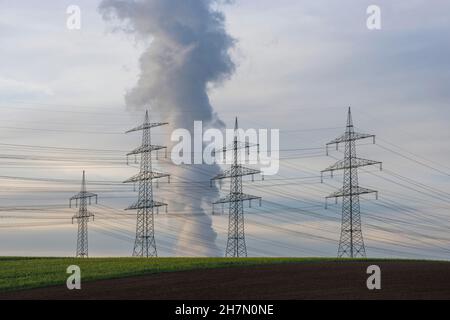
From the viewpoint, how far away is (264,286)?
5081cm

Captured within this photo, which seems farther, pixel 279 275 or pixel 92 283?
pixel 279 275

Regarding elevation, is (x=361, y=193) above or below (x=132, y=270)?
above

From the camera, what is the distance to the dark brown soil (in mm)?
45000

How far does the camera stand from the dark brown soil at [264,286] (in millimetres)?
45000

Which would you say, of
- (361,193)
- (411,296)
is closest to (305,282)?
(411,296)
